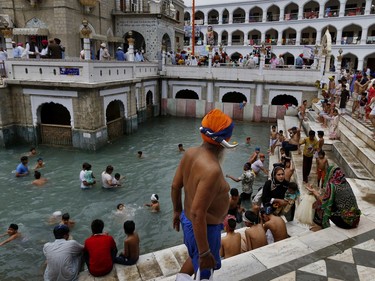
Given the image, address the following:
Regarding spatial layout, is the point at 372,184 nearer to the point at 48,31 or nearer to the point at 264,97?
the point at 264,97

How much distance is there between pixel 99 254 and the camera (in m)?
5.04

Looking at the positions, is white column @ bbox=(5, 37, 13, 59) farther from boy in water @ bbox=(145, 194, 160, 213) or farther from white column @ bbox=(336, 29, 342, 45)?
white column @ bbox=(336, 29, 342, 45)

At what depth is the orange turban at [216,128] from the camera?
282 cm

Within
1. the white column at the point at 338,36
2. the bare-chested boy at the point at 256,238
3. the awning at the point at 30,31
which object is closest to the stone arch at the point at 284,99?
the awning at the point at 30,31

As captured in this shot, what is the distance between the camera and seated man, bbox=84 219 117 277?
5.02 metres

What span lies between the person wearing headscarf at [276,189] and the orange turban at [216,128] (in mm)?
3541

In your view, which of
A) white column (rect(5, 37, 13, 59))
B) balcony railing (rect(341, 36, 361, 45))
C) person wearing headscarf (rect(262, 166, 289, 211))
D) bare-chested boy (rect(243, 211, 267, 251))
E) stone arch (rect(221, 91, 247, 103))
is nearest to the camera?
bare-chested boy (rect(243, 211, 267, 251))

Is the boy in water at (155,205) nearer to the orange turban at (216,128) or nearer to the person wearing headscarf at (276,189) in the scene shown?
the person wearing headscarf at (276,189)

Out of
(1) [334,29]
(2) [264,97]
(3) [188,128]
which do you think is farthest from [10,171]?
(1) [334,29]

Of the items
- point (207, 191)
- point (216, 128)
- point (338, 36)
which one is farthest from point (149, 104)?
point (338, 36)

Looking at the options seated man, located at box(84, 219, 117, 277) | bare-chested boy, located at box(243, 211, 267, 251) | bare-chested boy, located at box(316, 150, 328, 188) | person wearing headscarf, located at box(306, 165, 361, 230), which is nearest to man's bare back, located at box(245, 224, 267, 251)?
bare-chested boy, located at box(243, 211, 267, 251)

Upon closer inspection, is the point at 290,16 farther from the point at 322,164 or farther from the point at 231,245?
the point at 231,245

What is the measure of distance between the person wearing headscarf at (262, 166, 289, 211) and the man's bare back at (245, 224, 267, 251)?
34.8 inches

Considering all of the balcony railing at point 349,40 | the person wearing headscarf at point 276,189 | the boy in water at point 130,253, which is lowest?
the boy in water at point 130,253
